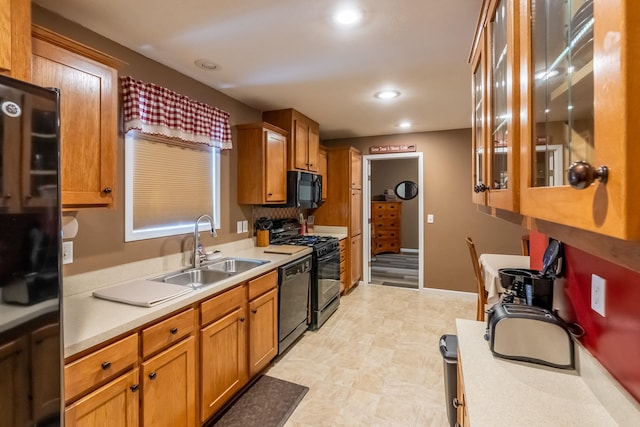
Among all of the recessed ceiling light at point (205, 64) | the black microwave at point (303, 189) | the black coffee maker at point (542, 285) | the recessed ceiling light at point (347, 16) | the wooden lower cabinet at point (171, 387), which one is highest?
the recessed ceiling light at point (205, 64)

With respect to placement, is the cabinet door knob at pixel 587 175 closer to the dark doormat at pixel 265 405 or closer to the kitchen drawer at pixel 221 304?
the kitchen drawer at pixel 221 304

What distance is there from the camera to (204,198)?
273 centimetres

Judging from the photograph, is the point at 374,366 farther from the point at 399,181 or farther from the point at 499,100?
the point at 399,181

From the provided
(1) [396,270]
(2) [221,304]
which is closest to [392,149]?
(1) [396,270]

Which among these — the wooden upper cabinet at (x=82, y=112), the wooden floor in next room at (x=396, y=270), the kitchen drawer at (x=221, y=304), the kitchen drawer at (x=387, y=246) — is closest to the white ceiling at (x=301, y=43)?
the wooden upper cabinet at (x=82, y=112)

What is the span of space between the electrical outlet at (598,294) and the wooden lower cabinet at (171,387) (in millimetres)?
1827

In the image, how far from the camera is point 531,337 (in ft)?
3.75

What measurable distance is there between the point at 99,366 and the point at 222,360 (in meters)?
0.84

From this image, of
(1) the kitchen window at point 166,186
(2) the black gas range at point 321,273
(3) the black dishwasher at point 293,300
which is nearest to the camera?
(1) the kitchen window at point 166,186

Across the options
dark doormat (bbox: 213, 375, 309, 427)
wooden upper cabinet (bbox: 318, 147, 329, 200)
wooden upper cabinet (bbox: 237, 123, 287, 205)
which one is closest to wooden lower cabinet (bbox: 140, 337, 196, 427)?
dark doormat (bbox: 213, 375, 309, 427)

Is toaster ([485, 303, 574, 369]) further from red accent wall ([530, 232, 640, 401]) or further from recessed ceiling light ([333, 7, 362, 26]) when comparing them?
recessed ceiling light ([333, 7, 362, 26])

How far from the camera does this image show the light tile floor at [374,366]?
203 centimetres

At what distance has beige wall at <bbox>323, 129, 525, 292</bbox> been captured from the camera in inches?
166

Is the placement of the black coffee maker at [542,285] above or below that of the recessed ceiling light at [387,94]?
below
